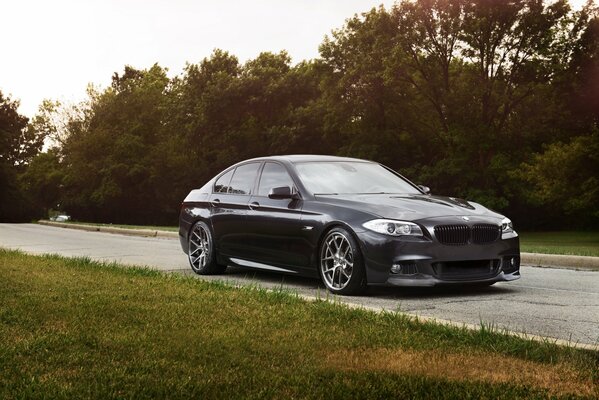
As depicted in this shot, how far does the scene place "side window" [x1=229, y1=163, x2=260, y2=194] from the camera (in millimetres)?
10383

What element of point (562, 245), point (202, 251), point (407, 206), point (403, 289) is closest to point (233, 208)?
point (202, 251)

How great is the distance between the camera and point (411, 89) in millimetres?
42688

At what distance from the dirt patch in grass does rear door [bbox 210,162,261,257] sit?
213 inches

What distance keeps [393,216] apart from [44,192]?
220 ft

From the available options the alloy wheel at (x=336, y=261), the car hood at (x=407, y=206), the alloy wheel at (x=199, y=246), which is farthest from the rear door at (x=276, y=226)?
the alloy wheel at (x=199, y=246)

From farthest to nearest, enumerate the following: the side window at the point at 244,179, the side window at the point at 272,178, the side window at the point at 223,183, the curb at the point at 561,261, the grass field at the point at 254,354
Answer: the curb at the point at 561,261 → the side window at the point at 223,183 → the side window at the point at 244,179 → the side window at the point at 272,178 → the grass field at the point at 254,354

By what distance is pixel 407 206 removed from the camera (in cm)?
840

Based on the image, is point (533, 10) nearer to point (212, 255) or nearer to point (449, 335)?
point (212, 255)

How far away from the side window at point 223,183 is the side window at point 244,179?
0.10 m

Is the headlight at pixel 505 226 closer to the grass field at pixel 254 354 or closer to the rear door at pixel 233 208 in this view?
the grass field at pixel 254 354

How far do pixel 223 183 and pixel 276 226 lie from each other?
71.6 inches

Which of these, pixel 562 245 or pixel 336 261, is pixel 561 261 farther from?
pixel 562 245

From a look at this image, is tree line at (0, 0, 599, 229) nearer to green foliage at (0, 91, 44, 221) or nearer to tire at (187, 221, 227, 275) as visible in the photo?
green foliage at (0, 91, 44, 221)

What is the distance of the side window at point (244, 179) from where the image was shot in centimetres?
Answer: 1038
